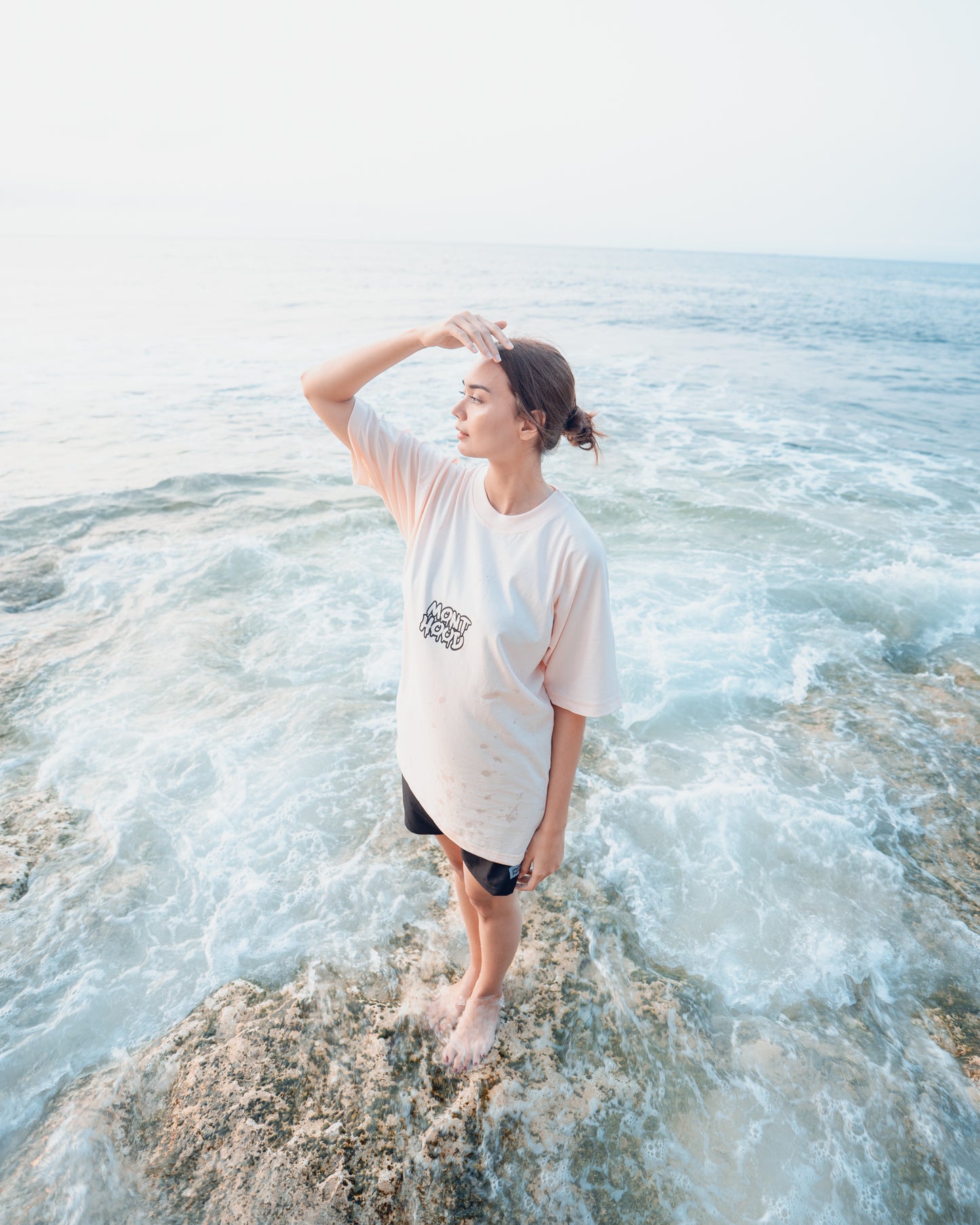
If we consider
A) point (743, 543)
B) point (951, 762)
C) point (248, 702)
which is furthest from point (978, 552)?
point (248, 702)

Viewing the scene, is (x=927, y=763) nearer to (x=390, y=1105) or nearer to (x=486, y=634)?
(x=390, y=1105)

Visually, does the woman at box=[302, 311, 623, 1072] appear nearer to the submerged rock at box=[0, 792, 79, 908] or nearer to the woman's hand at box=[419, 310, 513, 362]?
the woman's hand at box=[419, 310, 513, 362]

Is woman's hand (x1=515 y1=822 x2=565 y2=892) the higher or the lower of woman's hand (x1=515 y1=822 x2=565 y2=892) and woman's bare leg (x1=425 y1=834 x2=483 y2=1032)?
the higher

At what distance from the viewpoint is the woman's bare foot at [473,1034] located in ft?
8.09

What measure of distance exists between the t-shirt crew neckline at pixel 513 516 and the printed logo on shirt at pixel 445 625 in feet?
0.84

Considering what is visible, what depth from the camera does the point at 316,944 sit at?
292 cm

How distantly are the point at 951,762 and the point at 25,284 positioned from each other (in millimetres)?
38685

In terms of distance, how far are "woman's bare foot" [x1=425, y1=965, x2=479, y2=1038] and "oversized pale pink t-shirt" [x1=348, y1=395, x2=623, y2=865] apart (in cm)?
99

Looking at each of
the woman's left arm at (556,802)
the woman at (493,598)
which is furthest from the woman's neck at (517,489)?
the woman's left arm at (556,802)

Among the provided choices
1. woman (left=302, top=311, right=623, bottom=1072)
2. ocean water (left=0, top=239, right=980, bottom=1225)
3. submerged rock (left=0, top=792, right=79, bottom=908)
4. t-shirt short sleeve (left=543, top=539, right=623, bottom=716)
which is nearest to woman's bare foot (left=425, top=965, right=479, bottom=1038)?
ocean water (left=0, top=239, right=980, bottom=1225)

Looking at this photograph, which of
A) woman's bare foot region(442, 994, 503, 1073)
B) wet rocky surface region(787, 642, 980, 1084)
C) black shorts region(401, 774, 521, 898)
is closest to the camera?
black shorts region(401, 774, 521, 898)

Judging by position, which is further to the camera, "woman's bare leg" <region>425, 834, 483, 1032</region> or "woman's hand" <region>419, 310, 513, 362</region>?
"woman's bare leg" <region>425, 834, 483, 1032</region>

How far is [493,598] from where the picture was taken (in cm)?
171

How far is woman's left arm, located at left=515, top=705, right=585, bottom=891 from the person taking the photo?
1.91 m
